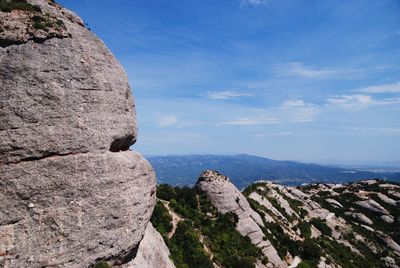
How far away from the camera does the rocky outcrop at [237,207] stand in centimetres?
5747

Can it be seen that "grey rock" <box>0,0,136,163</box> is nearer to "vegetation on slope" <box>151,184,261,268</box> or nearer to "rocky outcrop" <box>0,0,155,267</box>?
"rocky outcrop" <box>0,0,155,267</box>

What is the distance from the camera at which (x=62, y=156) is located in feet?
69.8

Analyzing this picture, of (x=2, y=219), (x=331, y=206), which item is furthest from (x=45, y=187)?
(x=331, y=206)

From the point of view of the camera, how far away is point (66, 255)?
1972 centimetres

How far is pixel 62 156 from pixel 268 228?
54.1m

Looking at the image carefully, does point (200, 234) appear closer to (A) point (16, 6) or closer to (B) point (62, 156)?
(B) point (62, 156)

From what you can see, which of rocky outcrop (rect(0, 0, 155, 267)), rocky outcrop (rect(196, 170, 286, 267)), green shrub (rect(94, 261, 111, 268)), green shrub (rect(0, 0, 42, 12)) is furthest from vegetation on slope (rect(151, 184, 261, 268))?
green shrub (rect(0, 0, 42, 12))

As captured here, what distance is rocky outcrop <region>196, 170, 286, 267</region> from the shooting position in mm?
57475

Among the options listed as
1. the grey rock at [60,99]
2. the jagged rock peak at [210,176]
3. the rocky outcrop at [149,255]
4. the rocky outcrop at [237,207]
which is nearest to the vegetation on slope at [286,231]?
the rocky outcrop at [237,207]

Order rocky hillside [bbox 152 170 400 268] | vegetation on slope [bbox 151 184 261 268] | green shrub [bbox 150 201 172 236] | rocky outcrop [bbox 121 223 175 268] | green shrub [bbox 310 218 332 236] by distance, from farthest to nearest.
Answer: green shrub [bbox 310 218 332 236] < rocky hillside [bbox 152 170 400 268] < green shrub [bbox 150 201 172 236] < vegetation on slope [bbox 151 184 261 268] < rocky outcrop [bbox 121 223 175 268]

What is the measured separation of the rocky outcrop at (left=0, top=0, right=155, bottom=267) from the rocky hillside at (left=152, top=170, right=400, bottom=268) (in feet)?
69.2

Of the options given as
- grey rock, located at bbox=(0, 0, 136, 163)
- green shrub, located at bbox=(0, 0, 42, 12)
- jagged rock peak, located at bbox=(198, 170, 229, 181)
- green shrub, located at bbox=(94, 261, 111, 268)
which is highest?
green shrub, located at bbox=(0, 0, 42, 12)

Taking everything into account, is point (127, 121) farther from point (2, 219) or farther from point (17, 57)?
point (2, 219)

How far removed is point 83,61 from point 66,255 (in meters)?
12.8
